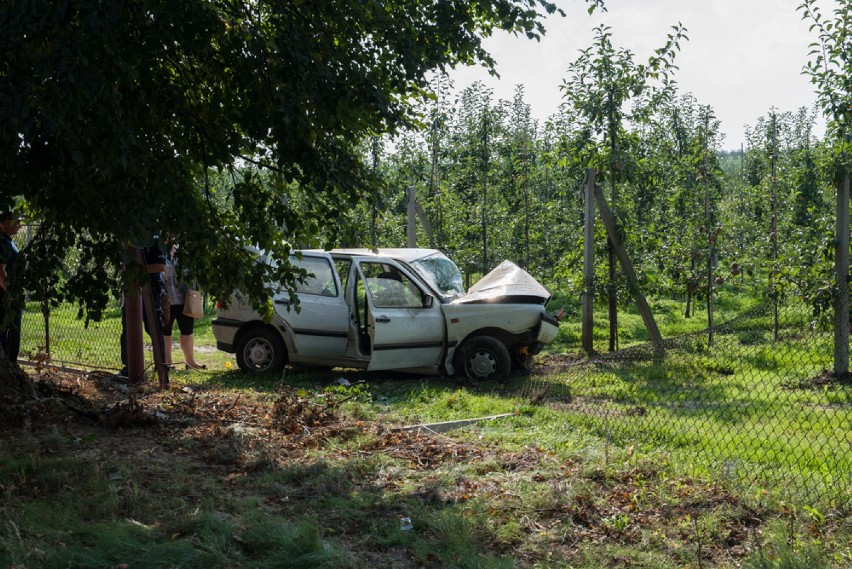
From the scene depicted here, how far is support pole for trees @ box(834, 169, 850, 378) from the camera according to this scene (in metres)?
9.39

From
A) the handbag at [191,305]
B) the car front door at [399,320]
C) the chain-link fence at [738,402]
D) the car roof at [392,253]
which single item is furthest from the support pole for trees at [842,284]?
the handbag at [191,305]

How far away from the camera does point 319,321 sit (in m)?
11.5

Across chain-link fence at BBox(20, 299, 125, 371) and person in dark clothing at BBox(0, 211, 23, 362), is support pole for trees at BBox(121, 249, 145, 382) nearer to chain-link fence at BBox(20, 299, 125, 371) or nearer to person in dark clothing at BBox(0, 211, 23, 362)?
chain-link fence at BBox(20, 299, 125, 371)

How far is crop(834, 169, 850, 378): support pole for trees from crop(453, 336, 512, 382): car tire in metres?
3.71

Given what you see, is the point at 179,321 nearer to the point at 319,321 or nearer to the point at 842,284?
the point at 319,321

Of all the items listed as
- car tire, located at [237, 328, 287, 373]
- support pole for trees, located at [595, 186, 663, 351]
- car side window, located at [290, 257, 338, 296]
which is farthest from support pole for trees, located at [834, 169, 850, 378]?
car tire, located at [237, 328, 287, 373]

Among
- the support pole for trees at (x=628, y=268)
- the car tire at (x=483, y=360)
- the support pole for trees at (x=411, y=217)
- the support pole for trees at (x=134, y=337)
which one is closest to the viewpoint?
the support pole for trees at (x=134, y=337)

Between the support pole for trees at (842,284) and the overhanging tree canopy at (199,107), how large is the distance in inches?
186

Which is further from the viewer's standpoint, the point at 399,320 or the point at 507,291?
the point at 507,291

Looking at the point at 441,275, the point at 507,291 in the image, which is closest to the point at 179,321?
the point at 441,275

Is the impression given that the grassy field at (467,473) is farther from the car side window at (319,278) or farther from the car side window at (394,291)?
the car side window at (319,278)

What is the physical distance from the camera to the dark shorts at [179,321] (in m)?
11.6

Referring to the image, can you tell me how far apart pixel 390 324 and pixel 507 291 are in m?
1.60

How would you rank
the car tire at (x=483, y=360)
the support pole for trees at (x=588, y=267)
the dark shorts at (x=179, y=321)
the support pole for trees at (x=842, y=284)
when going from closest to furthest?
the support pole for trees at (x=842, y=284) < the car tire at (x=483, y=360) < the dark shorts at (x=179, y=321) < the support pole for trees at (x=588, y=267)
